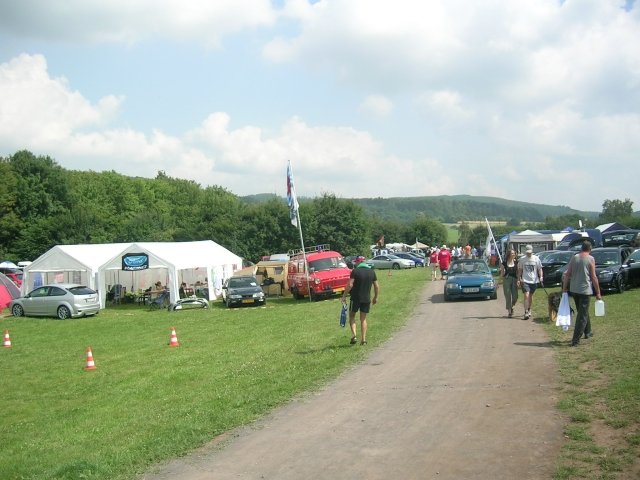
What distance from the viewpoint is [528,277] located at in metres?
14.5

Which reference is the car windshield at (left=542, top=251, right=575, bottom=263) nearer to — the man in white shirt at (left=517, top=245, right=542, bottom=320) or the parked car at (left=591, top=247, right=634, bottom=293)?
the parked car at (left=591, top=247, right=634, bottom=293)

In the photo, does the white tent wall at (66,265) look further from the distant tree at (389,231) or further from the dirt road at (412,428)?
the distant tree at (389,231)

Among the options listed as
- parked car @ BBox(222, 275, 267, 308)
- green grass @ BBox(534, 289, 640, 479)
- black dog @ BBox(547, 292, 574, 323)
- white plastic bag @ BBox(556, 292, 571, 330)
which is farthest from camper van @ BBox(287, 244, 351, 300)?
green grass @ BBox(534, 289, 640, 479)

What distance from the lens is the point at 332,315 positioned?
18141 millimetres

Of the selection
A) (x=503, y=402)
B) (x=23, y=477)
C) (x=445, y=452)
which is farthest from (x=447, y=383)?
(x=23, y=477)

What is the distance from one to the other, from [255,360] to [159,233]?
60985mm

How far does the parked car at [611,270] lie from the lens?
1927 centimetres

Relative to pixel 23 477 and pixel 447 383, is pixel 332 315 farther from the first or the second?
pixel 23 477

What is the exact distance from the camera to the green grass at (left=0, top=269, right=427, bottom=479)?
6664 mm

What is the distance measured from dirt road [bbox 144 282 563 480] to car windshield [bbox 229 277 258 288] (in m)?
18.9

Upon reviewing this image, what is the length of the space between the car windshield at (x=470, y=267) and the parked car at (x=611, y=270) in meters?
3.58

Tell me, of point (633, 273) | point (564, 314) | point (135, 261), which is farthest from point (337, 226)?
point (564, 314)

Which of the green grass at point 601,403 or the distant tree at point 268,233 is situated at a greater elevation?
the distant tree at point 268,233

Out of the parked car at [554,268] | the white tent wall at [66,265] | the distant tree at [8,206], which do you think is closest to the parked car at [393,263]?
the white tent wall at [66,265]
